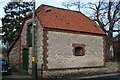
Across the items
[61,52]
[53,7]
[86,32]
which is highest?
[53,7]

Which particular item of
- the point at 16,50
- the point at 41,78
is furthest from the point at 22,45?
the point at 41,78

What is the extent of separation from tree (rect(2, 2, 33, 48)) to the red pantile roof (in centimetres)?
1757

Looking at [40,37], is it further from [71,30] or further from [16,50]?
[16,50]

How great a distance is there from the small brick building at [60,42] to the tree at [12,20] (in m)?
15.8

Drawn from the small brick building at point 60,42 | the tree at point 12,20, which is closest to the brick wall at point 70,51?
the small brick building at point 60,42

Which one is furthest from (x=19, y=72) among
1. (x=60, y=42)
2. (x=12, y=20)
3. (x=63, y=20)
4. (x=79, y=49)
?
(x=12, y=20)

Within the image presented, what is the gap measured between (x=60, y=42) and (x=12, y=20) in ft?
78.2

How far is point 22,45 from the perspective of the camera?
28.6 meters

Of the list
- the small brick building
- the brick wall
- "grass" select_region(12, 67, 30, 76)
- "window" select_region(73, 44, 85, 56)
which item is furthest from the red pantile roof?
"grass" select_region(12, 67, 30, 76)

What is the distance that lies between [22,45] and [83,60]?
254 inches

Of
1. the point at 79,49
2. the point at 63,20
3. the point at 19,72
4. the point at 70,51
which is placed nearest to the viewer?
the point at 70,51

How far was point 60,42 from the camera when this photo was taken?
25.9m

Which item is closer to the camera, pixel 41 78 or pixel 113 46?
pixel 41 78

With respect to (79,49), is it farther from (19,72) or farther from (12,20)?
(12,20)
